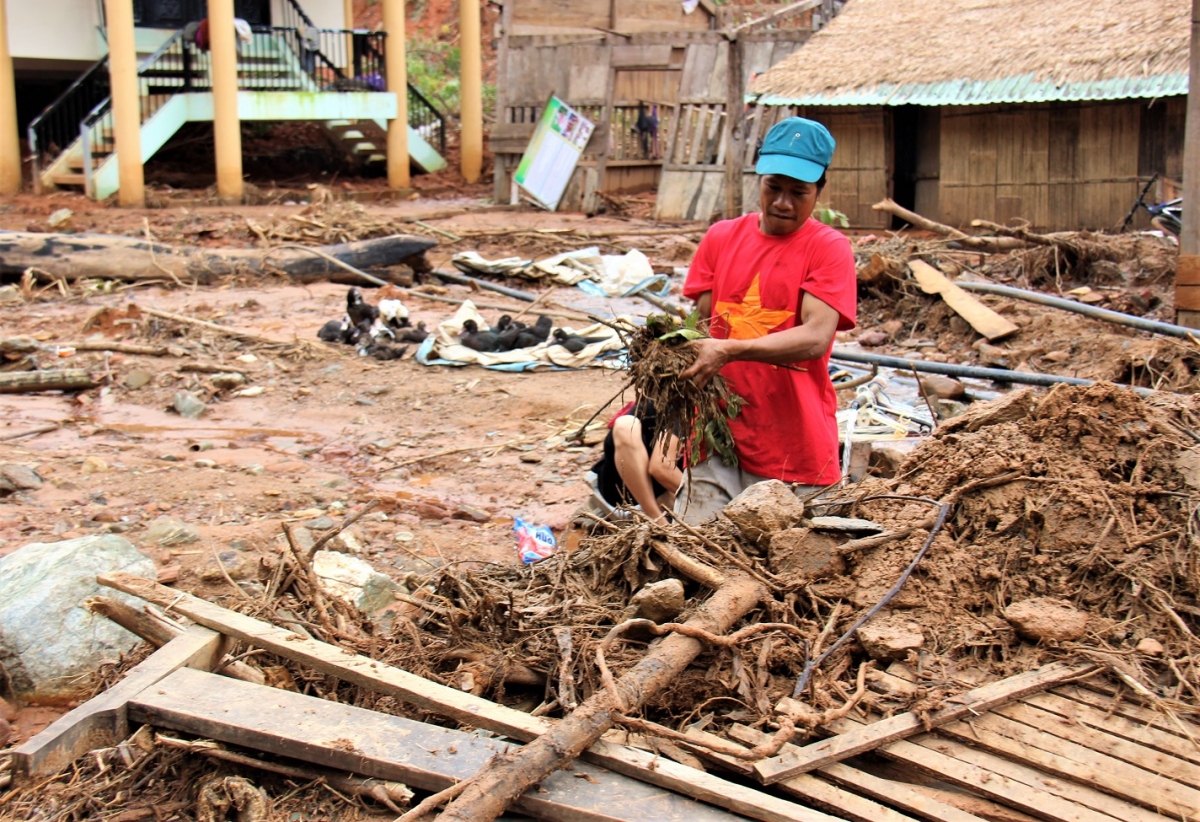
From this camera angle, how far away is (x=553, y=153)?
60.2 ft

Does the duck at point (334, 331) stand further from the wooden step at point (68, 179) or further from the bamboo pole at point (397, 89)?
the bamboo pole at point (397, 89)

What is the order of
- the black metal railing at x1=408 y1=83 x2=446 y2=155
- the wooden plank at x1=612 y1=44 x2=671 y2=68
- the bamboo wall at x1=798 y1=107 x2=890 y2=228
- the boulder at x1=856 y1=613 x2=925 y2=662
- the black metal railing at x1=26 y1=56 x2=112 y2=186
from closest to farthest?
the boulder at x1=856 y1=613 x2=925 y2=662 → the bamboo wall at x1=798 y1=107 x2=890 y2=228 → the wooden plank at x1=612 y1=44 x2=671 y2=68 → the black metal railing at x1=26 y1=56 x2=112 y2=186 → the black metal railing at x1=408 y1=83 x2=446 y2=155

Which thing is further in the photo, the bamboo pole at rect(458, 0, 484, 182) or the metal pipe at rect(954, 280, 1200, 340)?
the bamboo pole at rect(458, 0, 484, 182)

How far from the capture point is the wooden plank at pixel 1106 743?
2496mm

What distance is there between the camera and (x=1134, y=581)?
3.05m

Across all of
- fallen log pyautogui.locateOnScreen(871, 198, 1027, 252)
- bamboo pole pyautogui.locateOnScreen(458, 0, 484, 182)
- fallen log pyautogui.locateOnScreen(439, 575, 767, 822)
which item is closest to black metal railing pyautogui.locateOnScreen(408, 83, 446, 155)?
bamboo pole pyautogui.locateOnScreen(458, 0, 484, 182)

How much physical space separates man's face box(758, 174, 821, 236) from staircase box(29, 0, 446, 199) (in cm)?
1609

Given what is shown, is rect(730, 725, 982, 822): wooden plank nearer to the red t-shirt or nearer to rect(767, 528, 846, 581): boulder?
rect(767, 528, 846, 581): boulder

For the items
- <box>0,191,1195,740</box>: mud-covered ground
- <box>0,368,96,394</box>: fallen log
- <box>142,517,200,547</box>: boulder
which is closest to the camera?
<box>142,517,200,547</box>: boulder

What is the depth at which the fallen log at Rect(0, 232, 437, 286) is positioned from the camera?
1109cm

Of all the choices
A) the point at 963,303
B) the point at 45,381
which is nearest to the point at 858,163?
the point at 963,303

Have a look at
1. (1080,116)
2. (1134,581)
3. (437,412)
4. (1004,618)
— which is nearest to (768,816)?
(1004,618)

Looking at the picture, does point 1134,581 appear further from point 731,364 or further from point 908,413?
point 908,413

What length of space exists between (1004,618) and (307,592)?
1985 mm
